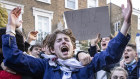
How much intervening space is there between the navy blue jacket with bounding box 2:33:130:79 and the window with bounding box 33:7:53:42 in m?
12.4

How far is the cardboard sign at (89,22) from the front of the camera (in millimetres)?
2692

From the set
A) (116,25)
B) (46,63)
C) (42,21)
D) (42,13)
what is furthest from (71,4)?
(46,63)

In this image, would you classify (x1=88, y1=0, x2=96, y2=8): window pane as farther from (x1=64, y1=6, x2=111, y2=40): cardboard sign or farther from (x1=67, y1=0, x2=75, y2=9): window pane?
(x1=64, y1=6, x2=111, y2=40): cardboard sign

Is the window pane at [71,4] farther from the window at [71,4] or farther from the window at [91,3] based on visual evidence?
the window at [91,3]

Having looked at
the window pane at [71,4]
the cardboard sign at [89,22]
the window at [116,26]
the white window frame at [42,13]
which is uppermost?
the window pane at [71,4]

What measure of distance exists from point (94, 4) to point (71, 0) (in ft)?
8.46

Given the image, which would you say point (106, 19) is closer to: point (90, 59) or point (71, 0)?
point (90, 59)

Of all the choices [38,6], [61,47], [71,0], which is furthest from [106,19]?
[71,0]

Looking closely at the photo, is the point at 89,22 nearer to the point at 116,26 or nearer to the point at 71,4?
the point at 71,4

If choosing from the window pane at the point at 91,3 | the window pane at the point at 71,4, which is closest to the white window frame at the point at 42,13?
the window pane at the point at 71,4

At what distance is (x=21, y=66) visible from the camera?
6.66 feet

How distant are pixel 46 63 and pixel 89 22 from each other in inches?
34.2

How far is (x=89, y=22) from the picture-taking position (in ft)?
9.18

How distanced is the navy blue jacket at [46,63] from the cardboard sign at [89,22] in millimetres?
699
